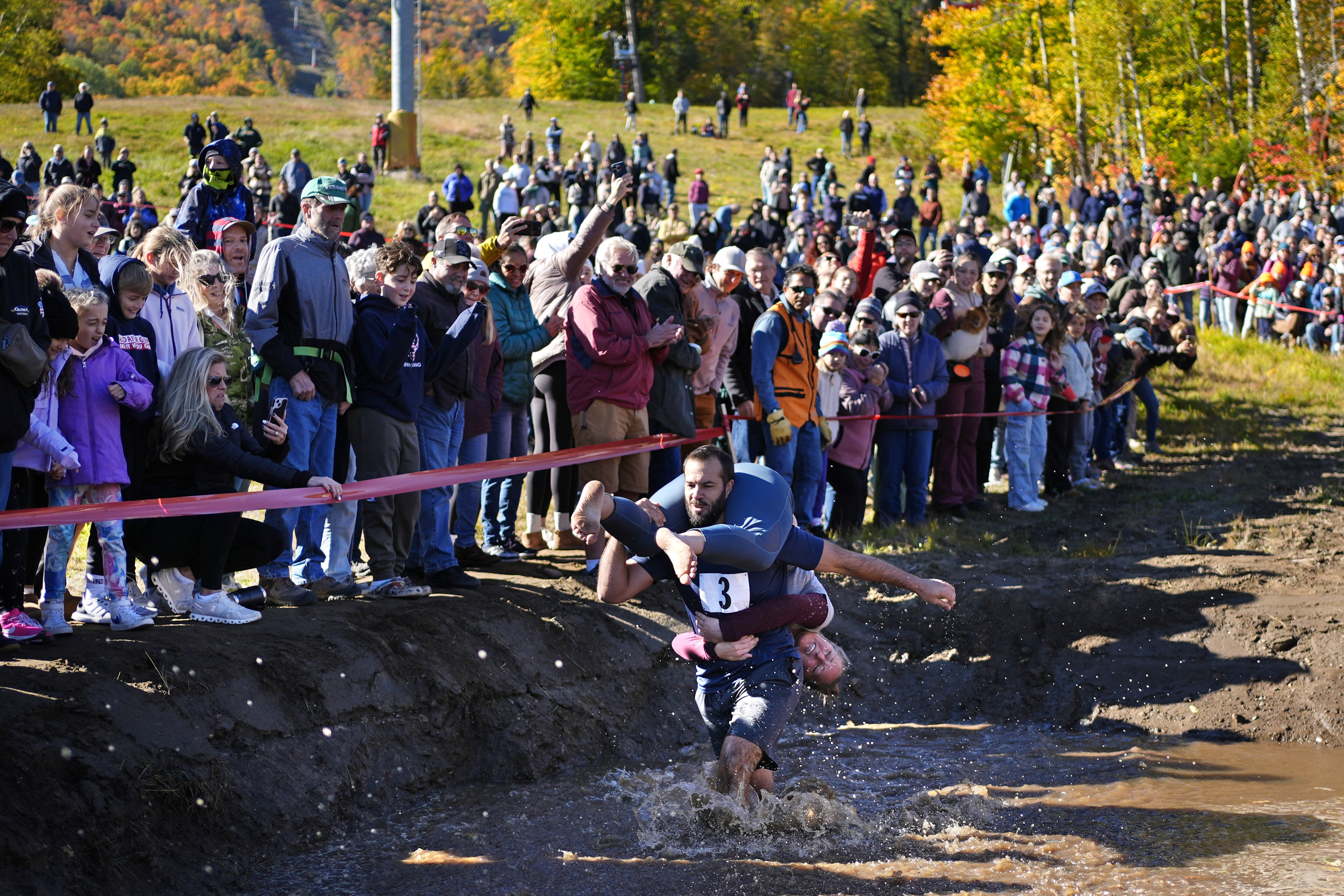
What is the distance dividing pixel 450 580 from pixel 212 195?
10.9ft

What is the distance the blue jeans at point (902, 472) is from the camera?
11.2 m

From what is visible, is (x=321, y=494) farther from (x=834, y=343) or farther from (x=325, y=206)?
(x=834, y=343)

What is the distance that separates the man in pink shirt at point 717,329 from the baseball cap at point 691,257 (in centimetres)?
40

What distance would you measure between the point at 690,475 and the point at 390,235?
25.3m

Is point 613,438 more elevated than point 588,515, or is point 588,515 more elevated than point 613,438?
point 588,515

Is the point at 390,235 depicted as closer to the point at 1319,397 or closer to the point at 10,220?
the point at 1319,397

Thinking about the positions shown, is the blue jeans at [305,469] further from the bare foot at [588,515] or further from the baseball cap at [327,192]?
the bare foot at [588,515]

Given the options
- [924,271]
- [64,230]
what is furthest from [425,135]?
[64,230]

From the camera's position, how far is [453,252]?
334 inches

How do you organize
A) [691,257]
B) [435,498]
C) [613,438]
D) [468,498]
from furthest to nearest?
[691,257] → [468,498] → [613,438] → [435,498]

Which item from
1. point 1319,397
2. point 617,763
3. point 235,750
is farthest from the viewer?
point 1319,397

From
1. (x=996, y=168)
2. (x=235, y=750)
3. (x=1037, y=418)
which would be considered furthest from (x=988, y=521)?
(x=996, y=168)

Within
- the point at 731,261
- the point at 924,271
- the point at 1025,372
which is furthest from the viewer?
the point at 1025,372

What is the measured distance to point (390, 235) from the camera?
3009 centimetres
